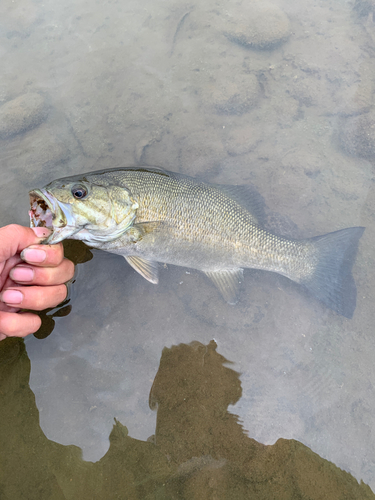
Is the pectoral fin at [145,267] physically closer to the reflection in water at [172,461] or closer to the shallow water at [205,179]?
the shallow water at [205,179]

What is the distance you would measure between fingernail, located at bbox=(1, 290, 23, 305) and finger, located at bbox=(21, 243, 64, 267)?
255 millimetres

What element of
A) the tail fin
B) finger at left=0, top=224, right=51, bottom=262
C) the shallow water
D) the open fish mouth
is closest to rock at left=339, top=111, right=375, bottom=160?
the shallow water

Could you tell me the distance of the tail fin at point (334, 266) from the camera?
3244 millimetres

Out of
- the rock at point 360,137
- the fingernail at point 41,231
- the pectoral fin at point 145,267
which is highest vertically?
the rock at point 360,137

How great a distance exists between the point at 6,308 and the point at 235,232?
228cm

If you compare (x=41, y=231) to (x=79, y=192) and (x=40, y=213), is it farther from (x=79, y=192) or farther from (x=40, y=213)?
(x=79, y=192)

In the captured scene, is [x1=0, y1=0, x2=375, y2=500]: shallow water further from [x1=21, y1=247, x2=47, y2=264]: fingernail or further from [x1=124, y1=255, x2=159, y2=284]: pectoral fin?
[x1=21, y1=247, x2=47, y2=264]: fingernail

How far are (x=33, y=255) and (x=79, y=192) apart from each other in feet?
2.47

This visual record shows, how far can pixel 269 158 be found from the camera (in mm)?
4188

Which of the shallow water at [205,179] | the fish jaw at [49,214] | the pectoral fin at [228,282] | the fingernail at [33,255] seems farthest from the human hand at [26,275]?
the pectoral fin at [228,282]

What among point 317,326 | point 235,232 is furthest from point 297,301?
point 235,232

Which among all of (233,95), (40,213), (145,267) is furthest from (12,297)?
(233,95)

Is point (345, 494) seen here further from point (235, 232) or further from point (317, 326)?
point (235, 232)

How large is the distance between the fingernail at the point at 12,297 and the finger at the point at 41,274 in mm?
135
